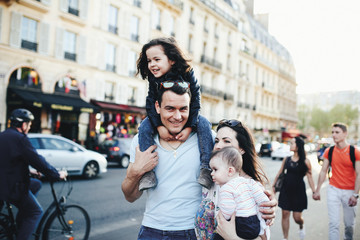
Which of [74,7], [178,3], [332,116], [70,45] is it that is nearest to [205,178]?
[70,45]

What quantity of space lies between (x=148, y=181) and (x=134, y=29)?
953 inches

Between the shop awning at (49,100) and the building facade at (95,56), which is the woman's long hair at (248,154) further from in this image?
the shop awning at (49,100)

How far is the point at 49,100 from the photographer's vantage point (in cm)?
1741

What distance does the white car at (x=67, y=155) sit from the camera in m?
9.41

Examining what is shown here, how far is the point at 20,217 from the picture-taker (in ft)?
12.2

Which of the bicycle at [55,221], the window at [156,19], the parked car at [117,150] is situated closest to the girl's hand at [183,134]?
the bicycle at [55,221]

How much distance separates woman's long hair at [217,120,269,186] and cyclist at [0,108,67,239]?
2555 millimetres

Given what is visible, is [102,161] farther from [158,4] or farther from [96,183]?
[158,4]

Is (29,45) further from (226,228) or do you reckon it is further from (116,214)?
(226,228)

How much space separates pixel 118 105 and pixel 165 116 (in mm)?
20916

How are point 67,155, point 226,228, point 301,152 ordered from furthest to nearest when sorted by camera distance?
point 67,155
point 301,152
point 226,228

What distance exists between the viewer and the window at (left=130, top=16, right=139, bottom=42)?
79.4 ft

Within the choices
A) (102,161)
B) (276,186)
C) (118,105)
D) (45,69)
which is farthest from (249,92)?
(276,186)

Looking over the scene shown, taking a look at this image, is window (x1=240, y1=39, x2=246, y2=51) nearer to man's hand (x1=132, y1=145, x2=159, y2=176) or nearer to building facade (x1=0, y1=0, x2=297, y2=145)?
building facade (x1=0, y1=0, x2=297, y2=145)
